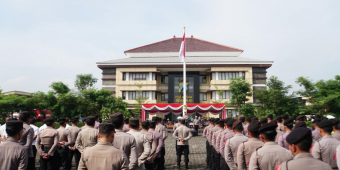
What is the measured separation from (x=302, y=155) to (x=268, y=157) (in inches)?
31.8

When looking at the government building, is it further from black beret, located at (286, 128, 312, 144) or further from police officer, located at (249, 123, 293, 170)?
black beret, located at (286, 128, 312, 144)

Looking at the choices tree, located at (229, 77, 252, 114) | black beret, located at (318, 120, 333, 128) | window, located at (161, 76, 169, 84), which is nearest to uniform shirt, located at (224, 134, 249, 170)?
black beret, located at (318, 120, 333, 128)

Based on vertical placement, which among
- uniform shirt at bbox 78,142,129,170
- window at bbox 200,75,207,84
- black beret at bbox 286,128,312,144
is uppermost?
window at bbox 200,75,207,84

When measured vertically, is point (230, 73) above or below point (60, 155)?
above

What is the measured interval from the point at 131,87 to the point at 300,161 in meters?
42.8

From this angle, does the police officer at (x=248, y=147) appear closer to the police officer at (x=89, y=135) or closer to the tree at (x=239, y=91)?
the police officer at (x=89, y=135)

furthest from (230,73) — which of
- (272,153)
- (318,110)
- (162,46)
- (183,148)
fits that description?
(272,153)

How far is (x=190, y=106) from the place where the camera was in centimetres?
2516

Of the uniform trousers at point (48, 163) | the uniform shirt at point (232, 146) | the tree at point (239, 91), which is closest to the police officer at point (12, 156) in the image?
the uniform shirt at point (232, 146)

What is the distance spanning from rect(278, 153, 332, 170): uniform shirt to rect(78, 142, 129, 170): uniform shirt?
1743 mm

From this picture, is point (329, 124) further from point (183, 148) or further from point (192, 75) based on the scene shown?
point (192, 75)

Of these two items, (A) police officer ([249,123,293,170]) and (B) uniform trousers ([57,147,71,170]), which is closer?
(A) police officer ([249,123,293,170])

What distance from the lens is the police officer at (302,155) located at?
2404 millimetres

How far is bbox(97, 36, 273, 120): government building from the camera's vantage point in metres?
43.0
